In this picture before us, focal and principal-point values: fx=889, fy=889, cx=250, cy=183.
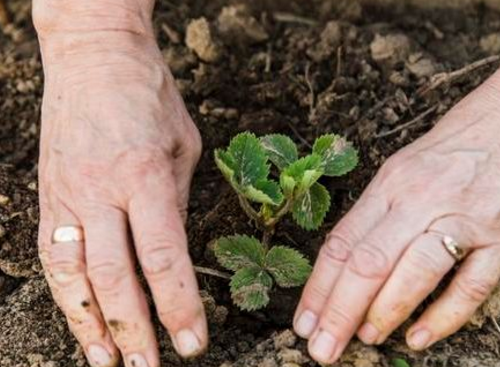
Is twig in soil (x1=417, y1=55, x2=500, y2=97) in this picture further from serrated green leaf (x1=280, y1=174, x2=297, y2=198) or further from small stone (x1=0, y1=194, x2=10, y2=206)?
small stone (x1=0, y1=194, x2=10, y2=206)

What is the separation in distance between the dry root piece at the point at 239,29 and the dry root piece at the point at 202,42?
0.32ft

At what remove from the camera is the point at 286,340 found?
2082 millimetres

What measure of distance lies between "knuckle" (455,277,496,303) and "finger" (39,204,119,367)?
30.3 inches

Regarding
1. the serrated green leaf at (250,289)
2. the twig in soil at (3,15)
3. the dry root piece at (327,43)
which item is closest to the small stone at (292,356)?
the serrated green leaf at (250,289)

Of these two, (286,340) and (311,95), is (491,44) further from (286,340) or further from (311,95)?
(286,340)

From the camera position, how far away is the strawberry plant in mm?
2105

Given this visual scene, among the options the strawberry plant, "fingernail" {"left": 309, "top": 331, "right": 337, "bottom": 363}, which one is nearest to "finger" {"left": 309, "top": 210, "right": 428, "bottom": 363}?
"fingernail" {"left": 309, "top": 331, "right": 337, "bottom": 363}

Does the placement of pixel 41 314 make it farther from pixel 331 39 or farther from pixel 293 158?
pixel 331 39

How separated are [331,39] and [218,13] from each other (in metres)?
0.45

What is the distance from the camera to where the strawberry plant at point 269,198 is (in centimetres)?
211

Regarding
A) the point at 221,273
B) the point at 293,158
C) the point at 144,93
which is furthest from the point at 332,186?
the point at 144,93

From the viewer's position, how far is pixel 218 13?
3.14 meters

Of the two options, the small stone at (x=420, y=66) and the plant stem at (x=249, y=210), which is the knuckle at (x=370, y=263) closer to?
the plant stem at (x=249, y=210)

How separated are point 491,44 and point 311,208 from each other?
1107mm
